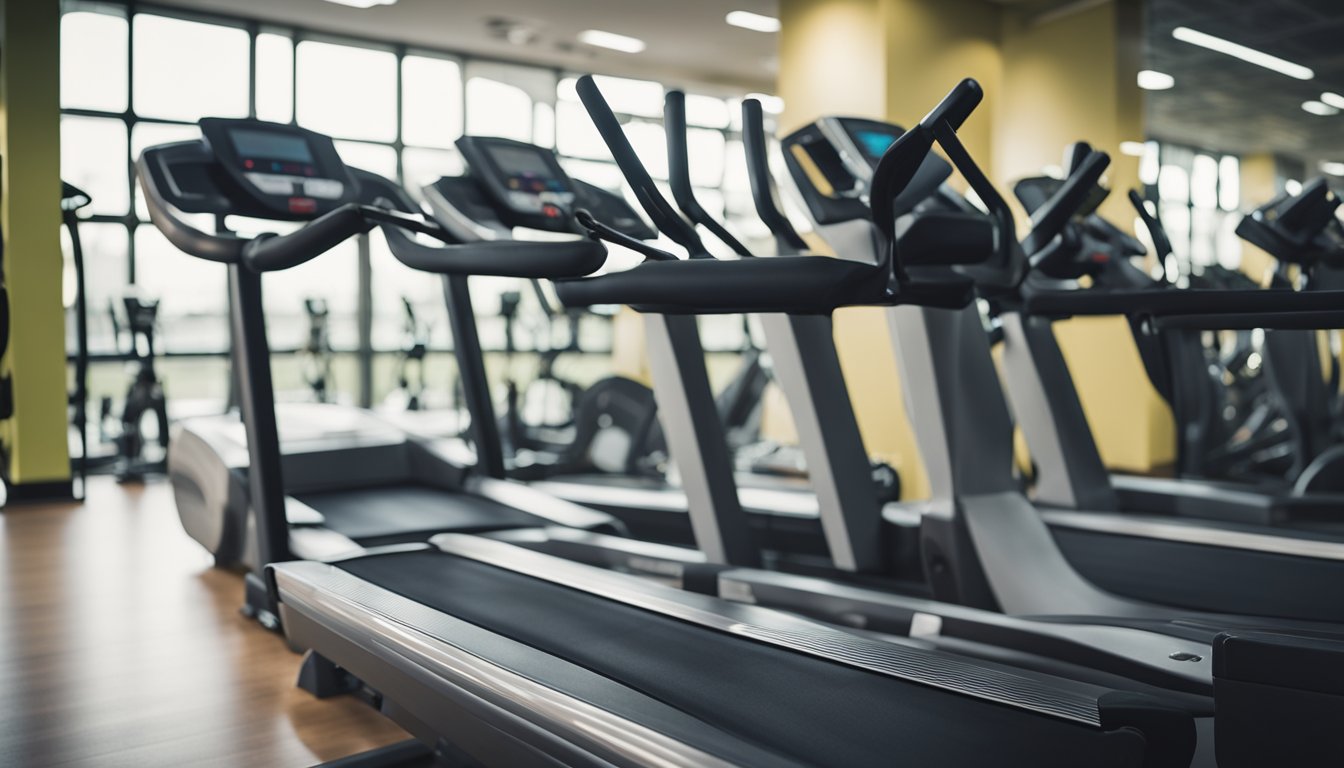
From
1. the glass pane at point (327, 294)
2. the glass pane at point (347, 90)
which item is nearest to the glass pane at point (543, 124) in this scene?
the glass pane at point (347, 90)

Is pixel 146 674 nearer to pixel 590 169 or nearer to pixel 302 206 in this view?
pixel 302 206

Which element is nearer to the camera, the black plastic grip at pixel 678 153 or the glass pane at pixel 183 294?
the black plastic grip at pixel 678 153

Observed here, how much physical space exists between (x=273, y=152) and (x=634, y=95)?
259 inches

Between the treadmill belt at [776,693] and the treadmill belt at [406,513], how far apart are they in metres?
0.83

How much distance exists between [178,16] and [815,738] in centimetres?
743

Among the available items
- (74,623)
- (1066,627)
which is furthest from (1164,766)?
(74,623)

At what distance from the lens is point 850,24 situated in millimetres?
5969

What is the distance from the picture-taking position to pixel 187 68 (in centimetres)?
714

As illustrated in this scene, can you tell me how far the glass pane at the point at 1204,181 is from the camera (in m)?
10.5

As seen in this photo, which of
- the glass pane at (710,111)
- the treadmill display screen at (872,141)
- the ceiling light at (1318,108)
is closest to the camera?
the treadmill display screen at (872,141)

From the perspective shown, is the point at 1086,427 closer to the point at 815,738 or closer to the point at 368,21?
the point at 815,738

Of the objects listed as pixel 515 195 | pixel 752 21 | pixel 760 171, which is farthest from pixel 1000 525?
pixel 752 21

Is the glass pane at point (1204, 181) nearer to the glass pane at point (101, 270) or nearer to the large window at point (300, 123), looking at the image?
the large window at point (300, 123)

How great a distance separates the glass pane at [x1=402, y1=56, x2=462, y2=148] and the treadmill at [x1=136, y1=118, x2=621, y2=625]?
15.5ft
